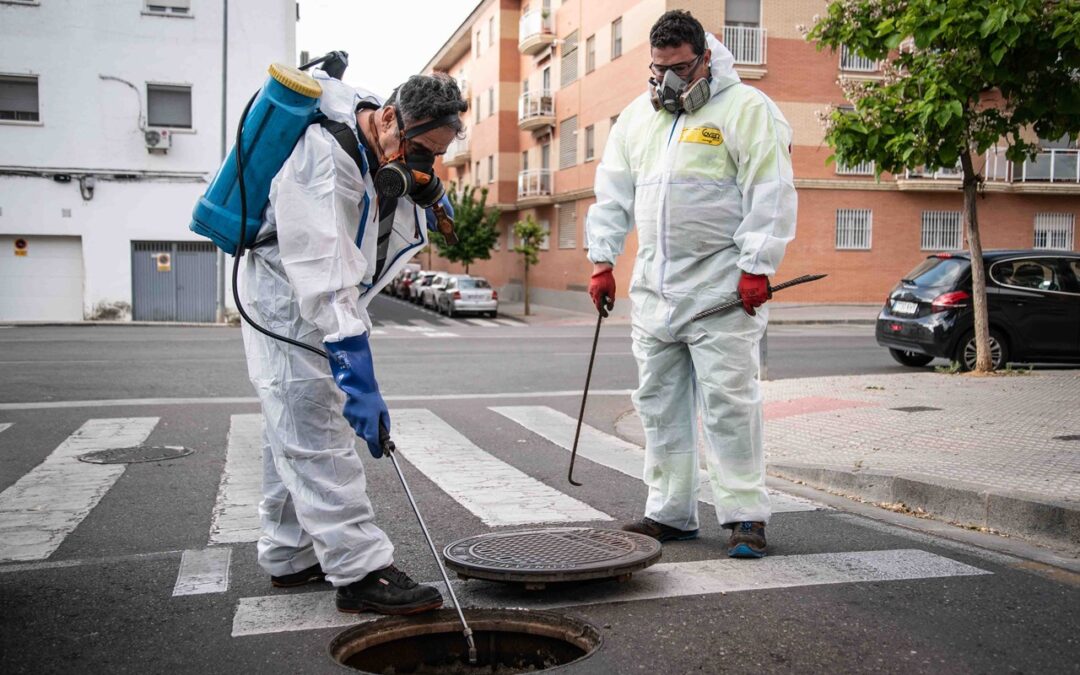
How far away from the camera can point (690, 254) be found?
4.73 meters

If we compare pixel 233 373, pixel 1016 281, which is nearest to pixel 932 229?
pixel 1016 281

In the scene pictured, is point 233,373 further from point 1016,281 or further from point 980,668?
point 980,668

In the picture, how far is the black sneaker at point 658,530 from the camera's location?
4859 millimetres

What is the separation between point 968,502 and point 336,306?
3.69 metres

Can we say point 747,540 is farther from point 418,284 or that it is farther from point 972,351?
point 418,284

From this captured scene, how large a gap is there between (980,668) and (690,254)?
7.00ft

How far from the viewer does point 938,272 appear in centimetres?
1388

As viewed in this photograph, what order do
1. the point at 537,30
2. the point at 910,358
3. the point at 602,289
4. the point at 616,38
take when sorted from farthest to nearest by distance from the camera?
the point at 537,30 → the point at 616,38 → the point at 910,358 → the point at 602,289

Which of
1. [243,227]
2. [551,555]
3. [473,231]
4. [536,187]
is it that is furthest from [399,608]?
[473,231]

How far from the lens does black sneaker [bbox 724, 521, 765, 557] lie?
4551 mm

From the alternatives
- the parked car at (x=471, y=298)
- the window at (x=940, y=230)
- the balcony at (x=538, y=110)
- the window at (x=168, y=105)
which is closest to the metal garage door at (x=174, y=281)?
the window at (x=168, y=105)

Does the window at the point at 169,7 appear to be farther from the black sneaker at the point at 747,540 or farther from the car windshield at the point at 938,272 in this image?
the black sneaker at the point at 747,540

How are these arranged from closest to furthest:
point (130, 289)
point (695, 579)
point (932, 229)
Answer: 1. point (695, 579)
2. point (130, 289)
3. point (932, 229)

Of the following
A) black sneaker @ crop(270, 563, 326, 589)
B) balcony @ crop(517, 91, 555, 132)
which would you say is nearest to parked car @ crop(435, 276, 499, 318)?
balcony @ crop(517, 91, 555, 132)
